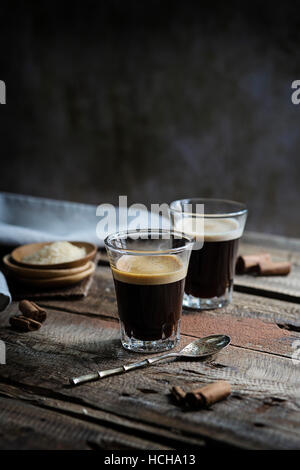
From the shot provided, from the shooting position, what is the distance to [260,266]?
1.56 metres

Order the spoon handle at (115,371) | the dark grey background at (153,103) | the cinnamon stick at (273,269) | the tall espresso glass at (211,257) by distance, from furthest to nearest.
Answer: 1. the dark grey background at (153,103)
2. the cinnamon stick at (273,269)
3. the tall espresso glass at (211,257)
4. the spoon handle at (115,371)

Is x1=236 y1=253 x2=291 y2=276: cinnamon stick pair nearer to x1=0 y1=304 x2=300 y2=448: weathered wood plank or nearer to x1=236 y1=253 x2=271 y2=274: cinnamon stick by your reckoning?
x1=236 y1=253 x2=271 y2=274: cinnamon stick

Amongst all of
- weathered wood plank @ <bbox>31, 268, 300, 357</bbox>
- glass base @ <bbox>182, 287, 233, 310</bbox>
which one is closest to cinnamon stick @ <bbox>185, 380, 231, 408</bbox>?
weathered wood plank @ <bbox>31, 268, 300, 357</bbox>

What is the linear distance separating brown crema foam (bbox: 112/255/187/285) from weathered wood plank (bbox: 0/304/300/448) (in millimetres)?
156

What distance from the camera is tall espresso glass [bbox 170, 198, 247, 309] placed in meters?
1.29

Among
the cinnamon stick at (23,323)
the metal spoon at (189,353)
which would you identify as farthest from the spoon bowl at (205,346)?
the cinnamon stick at (23,323)

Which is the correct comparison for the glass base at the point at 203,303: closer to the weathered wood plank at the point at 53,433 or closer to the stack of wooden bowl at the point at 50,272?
the stack of wooden bowl at the point at 50,272

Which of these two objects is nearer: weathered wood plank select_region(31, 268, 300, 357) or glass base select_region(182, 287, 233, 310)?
weathered wood plank select_region(31, 268, 300, 357)

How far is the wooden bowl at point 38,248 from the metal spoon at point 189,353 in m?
0.48

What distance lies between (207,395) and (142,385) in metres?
0.13

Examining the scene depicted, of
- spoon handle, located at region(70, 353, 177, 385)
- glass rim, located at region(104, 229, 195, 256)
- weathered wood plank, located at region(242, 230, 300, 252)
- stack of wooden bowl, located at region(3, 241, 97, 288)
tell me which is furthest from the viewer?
weathered wood plank, located at region(242, 230, 300, 252)

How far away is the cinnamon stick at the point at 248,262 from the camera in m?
1.57

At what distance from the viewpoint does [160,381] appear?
3.15ft
